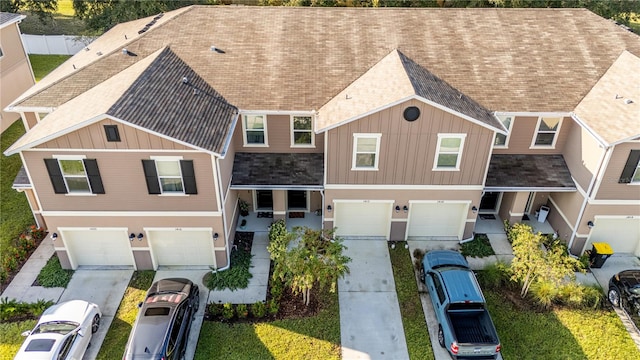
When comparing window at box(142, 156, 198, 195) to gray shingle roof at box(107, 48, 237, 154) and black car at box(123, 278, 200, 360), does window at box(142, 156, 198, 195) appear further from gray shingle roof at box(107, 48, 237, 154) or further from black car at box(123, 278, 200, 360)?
black car at box(123, 278, 200, 360)

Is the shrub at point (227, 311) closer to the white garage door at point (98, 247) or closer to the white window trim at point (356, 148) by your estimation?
the white garage door at point (98, 247)

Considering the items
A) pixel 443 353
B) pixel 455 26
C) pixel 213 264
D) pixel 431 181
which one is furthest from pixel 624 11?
pixel 213 264

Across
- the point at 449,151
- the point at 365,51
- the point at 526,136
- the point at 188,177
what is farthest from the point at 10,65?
the point at 526,136

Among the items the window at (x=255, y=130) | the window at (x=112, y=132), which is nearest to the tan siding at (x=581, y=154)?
the window at (x=255, y=130)

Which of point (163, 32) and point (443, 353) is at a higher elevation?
point (163, 32)

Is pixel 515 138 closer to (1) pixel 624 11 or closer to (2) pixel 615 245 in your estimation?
(2) pixel 615 245

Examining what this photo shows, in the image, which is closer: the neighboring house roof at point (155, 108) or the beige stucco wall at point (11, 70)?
the neighboring house roof at point (155, 108)

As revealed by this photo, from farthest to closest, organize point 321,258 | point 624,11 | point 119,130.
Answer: point 624,11 < point 321,258 < point 119,130
